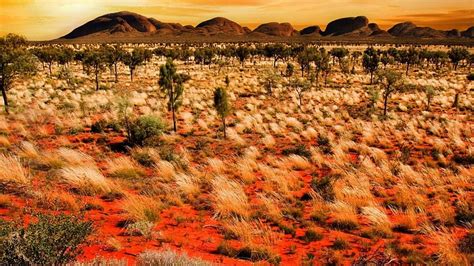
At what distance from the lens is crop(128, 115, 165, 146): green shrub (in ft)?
59.8

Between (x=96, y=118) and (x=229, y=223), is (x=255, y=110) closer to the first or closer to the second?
(x=96, y=118)

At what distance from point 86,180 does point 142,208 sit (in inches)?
127

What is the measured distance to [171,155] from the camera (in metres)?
15.5

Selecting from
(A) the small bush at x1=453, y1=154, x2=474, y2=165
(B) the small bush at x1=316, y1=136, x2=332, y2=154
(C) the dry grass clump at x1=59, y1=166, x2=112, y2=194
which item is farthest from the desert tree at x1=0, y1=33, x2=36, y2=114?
(A) the small bush at x1=453, y1=154, x2=474, y2=165

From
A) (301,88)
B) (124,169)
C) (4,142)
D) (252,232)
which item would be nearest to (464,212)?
(252,232)

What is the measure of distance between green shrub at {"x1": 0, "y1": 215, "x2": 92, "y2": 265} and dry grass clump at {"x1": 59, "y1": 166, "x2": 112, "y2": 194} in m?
5.38

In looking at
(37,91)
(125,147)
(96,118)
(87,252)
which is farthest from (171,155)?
(37,91)

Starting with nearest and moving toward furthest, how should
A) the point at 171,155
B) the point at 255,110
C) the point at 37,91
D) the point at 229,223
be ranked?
the point at 229,223
the point at 171,155
the point at 255,110
the point at 37,91

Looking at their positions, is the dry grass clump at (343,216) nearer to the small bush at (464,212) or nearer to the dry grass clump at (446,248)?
the dry grass clump at (446,248)

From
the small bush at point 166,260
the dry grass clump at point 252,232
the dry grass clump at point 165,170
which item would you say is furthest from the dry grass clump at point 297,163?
the small bush at point 166,260

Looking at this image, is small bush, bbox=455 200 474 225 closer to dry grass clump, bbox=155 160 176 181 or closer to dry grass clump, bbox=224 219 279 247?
dry grass clump, bbox=224 219 279 247

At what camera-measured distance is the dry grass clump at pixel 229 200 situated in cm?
1004

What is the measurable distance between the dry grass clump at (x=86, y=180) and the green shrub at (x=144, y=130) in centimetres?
580

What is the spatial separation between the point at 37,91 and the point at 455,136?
117ft
